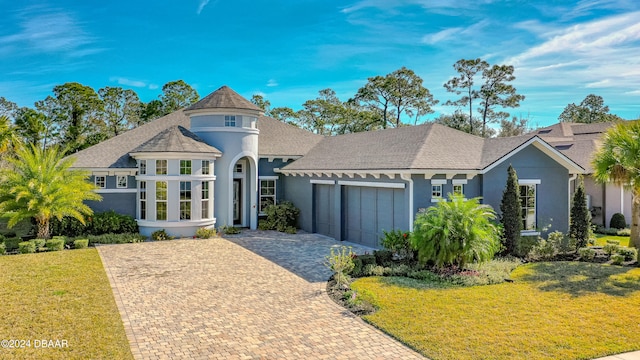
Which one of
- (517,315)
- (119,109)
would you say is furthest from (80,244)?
(119,109)

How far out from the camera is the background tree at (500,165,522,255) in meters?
14.1

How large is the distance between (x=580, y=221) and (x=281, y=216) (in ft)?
42.5

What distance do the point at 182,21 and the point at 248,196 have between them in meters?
9.07

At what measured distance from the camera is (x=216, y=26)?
20.6 metres

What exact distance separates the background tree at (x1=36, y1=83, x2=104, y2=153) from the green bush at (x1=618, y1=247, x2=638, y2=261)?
129 feet

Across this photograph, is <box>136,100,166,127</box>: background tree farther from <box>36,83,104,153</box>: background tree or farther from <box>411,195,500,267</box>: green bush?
<box>411,195,500,267</box>: green bush

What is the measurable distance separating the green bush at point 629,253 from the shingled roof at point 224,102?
16220mm

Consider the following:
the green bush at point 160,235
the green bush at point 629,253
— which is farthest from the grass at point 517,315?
the green bush at point 160,235

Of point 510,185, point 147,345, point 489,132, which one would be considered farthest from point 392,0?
point 489,132

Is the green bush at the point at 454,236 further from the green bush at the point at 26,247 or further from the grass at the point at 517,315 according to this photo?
the green bush at the point at 26,247

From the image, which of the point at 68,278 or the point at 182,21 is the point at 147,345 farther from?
the point at 182,21

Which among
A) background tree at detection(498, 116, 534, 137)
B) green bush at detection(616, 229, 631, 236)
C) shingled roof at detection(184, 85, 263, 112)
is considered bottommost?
green bush at detection(616, 229, 631, 236)

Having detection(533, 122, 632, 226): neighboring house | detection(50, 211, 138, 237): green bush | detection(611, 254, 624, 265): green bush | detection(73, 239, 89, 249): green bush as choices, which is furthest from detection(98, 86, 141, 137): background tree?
detection(611, 254, 624, 265): green bush

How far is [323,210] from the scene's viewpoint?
20.1 meters
